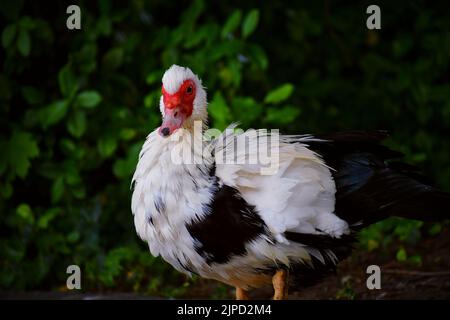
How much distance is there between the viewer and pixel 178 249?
334 cm

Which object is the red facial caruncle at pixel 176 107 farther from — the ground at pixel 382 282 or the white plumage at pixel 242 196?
the ground at pixel 382 282

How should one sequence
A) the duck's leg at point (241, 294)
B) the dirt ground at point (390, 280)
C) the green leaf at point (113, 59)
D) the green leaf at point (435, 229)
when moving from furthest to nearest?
1. the green leaf at point (113, 59)
2. the green leaf at point (435, 229)
3. the dirt ground at point (390, 280)
4. the duck's leg at point (241, 294)

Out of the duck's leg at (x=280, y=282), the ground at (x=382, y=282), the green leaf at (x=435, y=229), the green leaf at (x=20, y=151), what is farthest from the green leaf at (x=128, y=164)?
the duck's leg at (x=280, y=282)

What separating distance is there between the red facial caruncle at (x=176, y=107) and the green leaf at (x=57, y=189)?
2058 mm

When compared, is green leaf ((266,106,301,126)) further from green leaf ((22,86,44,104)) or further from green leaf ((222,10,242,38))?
→ green leaf ((22,86,44,104))

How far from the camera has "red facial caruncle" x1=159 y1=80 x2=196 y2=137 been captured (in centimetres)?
341

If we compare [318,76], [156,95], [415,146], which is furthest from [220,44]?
[415,146]

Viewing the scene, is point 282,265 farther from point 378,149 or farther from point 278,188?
point 378,149

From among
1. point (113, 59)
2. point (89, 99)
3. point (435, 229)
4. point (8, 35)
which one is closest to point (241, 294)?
point (435, 229)

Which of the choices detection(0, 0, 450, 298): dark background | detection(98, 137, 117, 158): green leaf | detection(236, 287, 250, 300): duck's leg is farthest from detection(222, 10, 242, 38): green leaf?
detection(236, 287, 250, 300): duck's leg

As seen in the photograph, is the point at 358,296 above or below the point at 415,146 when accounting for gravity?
below

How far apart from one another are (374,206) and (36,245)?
2.67 meters

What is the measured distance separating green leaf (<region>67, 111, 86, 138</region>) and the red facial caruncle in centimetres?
183

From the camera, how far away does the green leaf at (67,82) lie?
17.0 feet
